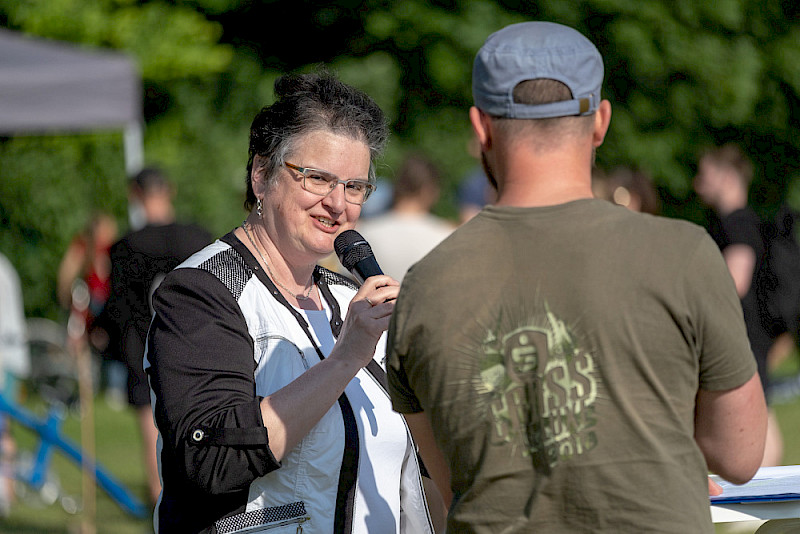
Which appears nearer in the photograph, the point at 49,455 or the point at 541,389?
Answer: the point at 541,389

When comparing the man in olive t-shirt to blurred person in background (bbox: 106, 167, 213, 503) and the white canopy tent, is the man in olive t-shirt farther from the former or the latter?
the white canopy tent

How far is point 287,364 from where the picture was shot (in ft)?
6.93

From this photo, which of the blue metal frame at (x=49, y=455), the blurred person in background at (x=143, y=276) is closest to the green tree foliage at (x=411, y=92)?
the blue metal frame at (x=49, y=455)

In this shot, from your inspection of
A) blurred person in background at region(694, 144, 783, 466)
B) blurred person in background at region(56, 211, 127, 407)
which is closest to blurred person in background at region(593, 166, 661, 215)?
blurred person in background at region(694, 144, 783, 466)

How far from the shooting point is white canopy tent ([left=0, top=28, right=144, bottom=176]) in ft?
23.4

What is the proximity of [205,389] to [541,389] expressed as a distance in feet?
2.32

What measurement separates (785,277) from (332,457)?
4.11 metres

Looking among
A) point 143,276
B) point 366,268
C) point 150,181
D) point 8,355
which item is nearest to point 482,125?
point 366,268

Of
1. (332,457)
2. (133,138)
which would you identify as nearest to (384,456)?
(332,457)

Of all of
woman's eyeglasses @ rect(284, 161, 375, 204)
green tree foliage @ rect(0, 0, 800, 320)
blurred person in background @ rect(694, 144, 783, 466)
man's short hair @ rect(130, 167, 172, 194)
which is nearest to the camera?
woman's eyeglasses @ rect(284, 161, 375, 204)

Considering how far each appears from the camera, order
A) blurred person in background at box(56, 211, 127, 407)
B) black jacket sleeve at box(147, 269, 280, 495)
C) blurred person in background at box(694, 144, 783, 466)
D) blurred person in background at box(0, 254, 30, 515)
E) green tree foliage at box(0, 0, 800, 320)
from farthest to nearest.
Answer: green tree foliage at box(0, 0, 800, 320) → blurred person in background at box(56, 211, 127, 407) → blurred person in background at box(0, 254, 30, 515) → blurred person in background at box(694, 144, 783, 466) → black jacket sleeve at box(147, 269, 280, 495)

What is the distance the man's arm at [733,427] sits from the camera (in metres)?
1.60

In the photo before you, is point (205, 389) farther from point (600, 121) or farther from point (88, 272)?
point (88, 272)

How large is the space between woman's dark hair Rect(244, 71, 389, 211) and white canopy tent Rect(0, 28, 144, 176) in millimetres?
5173
